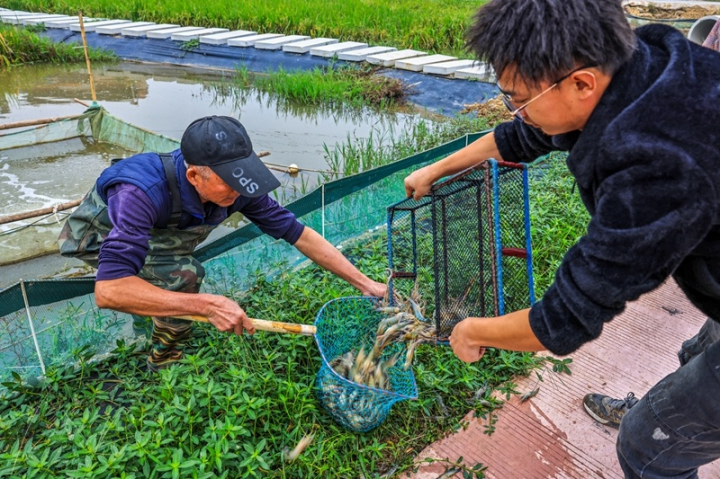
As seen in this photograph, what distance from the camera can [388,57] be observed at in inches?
443

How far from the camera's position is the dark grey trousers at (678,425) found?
65.5 inches

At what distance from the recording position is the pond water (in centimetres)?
659

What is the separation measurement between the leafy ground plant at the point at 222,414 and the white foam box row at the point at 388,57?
8814mm

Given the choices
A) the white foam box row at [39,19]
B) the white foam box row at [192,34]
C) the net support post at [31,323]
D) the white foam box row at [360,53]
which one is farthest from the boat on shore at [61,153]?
the white foam box row at [39,19]

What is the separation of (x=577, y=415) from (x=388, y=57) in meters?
9.73

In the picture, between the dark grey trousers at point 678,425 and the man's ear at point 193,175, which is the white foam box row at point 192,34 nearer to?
the man's ear at point 193,175

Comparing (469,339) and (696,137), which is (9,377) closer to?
(469,339)

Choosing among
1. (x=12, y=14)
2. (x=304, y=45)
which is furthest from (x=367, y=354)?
(x=12, y=14)

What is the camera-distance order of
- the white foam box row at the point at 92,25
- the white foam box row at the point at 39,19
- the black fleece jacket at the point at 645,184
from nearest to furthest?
1. the black fleece jacket at the point at 645,184
2. the white foam box row at the point at 92,25
3. the white foam box row at the point at 39,19

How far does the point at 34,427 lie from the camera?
260 centimetres

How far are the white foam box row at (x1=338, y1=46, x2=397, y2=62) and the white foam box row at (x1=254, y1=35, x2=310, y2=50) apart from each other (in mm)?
1758

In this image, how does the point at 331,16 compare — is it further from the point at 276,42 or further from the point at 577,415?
the point at 577,415

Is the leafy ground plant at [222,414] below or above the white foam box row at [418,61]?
below

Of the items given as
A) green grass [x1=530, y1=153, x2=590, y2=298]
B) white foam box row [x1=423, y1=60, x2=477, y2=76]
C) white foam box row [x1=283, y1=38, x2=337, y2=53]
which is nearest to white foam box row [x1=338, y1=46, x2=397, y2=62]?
white foam box row [x1=283, y1=38, x2=337, y2=53]
